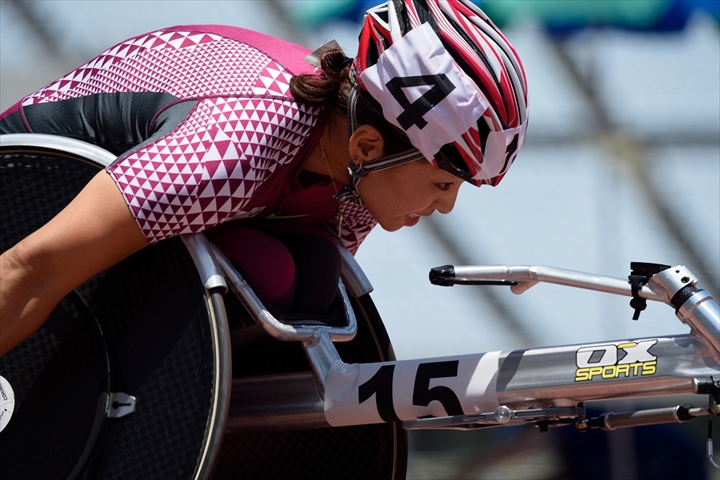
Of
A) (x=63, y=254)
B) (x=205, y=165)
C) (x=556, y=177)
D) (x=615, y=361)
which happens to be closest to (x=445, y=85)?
(x=205, y=165)

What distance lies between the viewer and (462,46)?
202cm

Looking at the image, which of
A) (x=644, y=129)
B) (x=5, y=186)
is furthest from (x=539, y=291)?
(x=5, y=186)

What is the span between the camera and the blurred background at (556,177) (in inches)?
131

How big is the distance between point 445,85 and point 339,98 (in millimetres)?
220

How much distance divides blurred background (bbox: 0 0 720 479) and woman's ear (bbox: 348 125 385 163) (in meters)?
1.28

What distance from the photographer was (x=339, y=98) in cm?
212

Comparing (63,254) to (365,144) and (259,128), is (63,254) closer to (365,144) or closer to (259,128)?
(259,128)

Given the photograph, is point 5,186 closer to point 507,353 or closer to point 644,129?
Result: point 507,353

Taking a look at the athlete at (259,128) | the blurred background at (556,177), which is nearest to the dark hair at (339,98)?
the athlete at (259,128)

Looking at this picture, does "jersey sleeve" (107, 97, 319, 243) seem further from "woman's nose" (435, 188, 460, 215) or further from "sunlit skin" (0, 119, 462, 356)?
"woman's nose" (435, 188, 460, 215)

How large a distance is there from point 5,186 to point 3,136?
0.29 feet

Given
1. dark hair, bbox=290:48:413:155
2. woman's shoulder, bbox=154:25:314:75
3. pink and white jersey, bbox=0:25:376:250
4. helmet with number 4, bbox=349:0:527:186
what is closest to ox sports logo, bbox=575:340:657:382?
helmet with number 4, bbox=349:0:527:186

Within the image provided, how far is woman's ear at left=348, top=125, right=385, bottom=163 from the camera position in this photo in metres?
2.09

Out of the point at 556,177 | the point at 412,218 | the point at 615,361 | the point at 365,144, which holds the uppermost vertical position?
the point at 365,144
